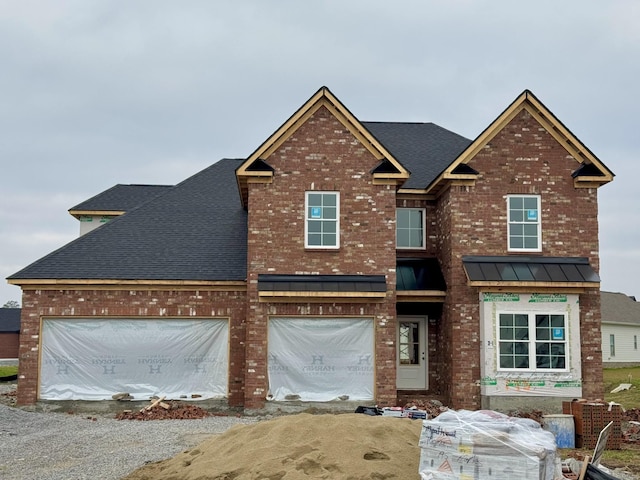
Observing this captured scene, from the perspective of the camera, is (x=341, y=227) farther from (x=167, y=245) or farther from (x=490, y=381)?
(x=490, y=381)

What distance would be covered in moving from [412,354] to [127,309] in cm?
851

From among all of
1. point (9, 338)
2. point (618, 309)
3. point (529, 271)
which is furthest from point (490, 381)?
point (9, 338)

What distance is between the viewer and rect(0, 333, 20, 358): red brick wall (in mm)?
53031

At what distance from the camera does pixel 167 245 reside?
21.0m

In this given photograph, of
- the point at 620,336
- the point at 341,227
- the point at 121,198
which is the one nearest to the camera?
the point at 341,227

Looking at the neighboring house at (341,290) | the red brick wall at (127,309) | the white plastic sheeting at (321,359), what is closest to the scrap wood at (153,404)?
the neighboring house at (341,290)

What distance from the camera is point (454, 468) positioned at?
8.52m

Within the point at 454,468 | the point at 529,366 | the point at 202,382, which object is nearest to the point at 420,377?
the point at 529,366

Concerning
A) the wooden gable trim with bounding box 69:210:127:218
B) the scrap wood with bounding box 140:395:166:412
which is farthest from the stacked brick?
the wooden gable trim with bounding box 69:210:127:218

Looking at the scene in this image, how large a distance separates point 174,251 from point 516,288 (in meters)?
9.77

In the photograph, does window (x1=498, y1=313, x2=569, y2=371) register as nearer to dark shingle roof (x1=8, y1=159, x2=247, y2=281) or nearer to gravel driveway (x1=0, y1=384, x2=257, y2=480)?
gravel driveway (x1=0, y1=384, x2=257, y2=480)

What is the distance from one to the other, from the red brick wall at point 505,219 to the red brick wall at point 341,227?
1.77 meters

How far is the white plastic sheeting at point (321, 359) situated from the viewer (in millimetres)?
18750

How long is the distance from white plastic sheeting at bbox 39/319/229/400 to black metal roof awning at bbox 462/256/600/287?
7.24 m
